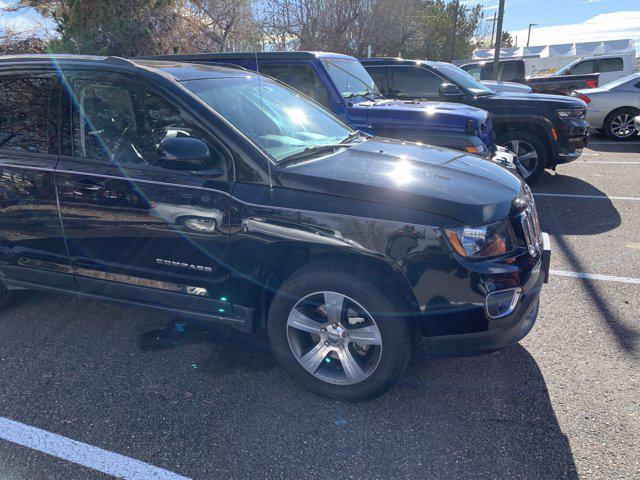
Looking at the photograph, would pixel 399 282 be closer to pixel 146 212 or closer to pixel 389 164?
pixel 389 164

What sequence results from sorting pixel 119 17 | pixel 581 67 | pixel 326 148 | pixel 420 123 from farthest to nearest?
pixel 581 67 → pixel 119 17 → pixel 420 123 → pixel 326 148

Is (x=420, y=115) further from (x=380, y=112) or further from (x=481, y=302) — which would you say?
(x=481, y=302)

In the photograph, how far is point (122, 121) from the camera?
3160mm

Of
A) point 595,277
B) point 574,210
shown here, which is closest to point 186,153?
point 595,277

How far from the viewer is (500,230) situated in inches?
104

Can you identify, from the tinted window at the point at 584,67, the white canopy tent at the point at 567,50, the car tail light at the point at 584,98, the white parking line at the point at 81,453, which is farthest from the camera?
the white canopy tent at the point at 567,50

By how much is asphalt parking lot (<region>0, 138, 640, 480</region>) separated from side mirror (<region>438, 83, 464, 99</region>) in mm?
4264

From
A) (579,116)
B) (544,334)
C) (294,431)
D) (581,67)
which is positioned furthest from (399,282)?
(581,67)

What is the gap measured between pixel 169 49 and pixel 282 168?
1239 cm

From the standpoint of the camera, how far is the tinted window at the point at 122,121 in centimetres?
304

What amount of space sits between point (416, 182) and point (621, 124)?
11.2m

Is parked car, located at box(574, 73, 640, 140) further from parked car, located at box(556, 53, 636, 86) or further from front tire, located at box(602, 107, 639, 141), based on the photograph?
parked car, located at box(556, 53, 636, 86)

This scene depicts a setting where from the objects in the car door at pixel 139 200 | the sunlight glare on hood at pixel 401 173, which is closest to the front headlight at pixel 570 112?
the sunlight glare on hood at pixel 401 173

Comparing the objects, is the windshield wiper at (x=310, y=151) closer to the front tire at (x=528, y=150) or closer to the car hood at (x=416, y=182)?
the car hood at (x=416, y=182)
